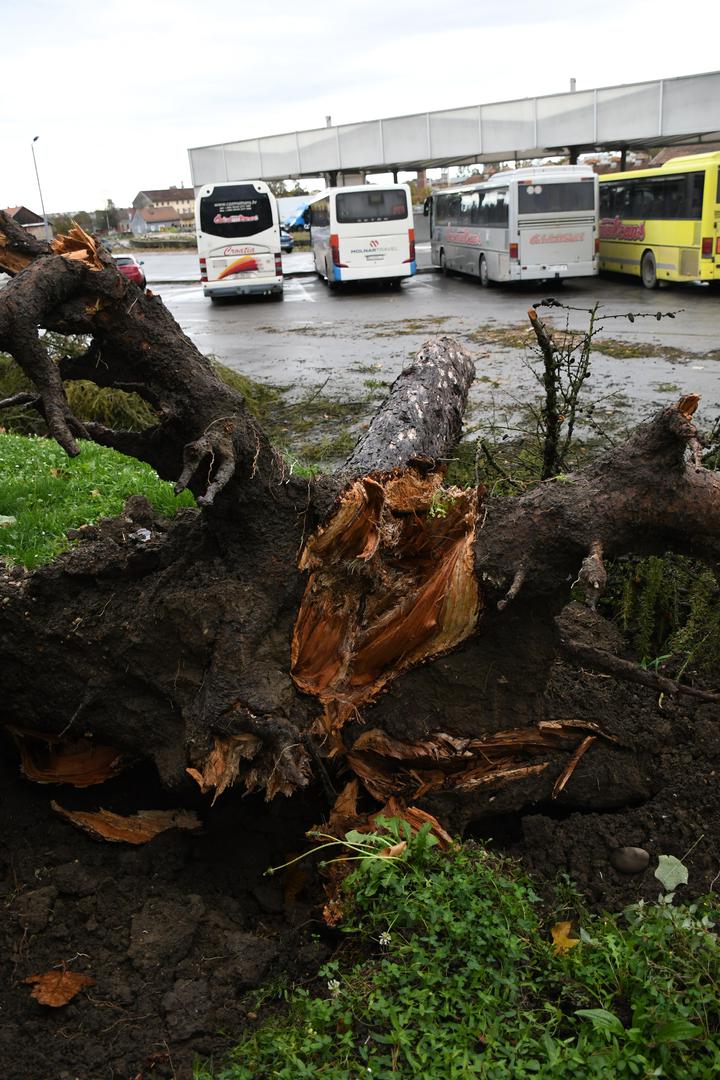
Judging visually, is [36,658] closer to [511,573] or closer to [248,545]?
[248,545]

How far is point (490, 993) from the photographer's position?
240 cm

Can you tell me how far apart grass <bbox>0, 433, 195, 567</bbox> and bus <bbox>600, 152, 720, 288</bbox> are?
1501 centimetres

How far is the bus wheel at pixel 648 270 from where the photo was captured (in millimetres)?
20062

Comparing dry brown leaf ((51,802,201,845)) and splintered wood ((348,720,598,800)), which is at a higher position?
splintered wood ((348,720,598,800))

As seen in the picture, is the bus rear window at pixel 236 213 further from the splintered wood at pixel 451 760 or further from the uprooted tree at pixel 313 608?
the splintered wood at pixel 451 760

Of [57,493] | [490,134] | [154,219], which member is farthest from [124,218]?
[57,493]

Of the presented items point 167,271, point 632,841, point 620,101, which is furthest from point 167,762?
point 167,271

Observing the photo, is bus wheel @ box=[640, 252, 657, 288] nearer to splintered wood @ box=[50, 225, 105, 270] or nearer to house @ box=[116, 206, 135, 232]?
splintered wood @ box=[50, 225, 105, 270]

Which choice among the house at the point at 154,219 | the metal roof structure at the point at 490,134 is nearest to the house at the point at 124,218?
the house at the point at 154,219

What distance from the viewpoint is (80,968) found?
278 cm

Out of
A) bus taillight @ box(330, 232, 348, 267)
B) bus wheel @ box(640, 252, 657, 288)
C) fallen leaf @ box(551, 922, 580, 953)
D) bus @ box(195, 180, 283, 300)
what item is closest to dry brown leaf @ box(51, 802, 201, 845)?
fallen leaf @ box(551, 922, 580, 953)

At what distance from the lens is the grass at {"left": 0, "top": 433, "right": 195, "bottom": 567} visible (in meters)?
5.03

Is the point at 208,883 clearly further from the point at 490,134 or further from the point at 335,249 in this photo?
the point at 490,134

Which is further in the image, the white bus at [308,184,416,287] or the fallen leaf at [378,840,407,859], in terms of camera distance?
the white bus at [308,184,416,287]
